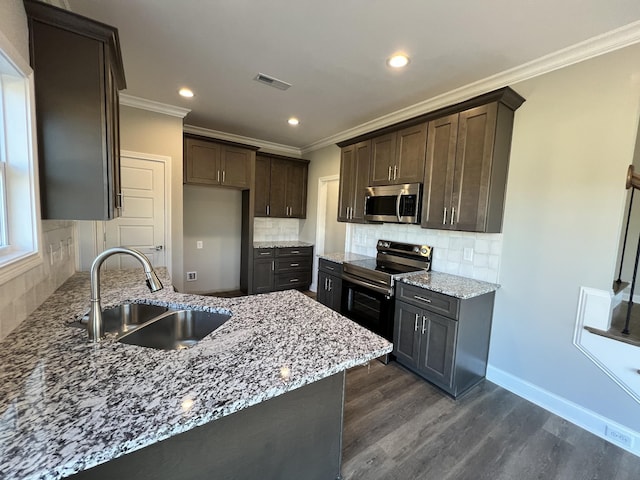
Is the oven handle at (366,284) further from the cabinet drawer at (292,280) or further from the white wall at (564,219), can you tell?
the cabinet drawer at (292,280)

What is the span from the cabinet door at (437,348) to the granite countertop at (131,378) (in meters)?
1.24

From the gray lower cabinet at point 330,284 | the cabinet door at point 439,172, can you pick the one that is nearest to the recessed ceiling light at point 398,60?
the cabinet door at point 439,172

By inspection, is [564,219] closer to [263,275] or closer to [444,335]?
[444,335]

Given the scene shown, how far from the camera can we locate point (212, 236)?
4672mm

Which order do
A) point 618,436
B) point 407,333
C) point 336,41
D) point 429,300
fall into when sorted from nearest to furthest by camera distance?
point 618,436
point 336,41
point 429,300
point 407,333

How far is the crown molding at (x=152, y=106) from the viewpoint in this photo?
10.1ft

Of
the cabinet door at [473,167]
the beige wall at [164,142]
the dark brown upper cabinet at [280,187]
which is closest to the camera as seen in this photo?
the cabinet door at [473,167]

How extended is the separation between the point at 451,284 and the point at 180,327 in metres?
2.13

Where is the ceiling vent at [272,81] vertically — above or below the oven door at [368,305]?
above

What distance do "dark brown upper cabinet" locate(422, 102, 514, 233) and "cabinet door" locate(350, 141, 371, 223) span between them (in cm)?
85

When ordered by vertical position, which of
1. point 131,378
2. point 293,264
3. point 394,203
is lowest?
point 293,264

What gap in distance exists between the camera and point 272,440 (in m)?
1.11

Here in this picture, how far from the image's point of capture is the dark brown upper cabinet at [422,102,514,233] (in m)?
2.25

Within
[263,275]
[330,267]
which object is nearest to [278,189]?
[263,275]
